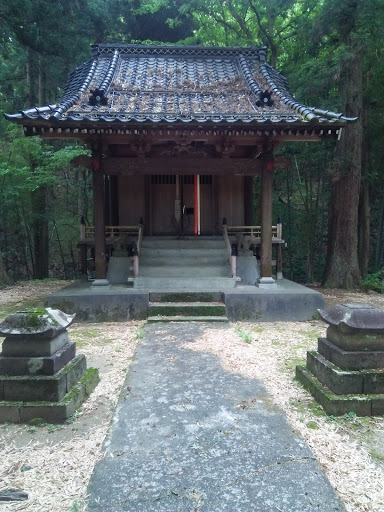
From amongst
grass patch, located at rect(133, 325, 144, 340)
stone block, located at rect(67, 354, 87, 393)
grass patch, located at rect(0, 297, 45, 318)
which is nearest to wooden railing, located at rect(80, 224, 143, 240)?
grass patch, located at rect(0, 297, 45, 318)

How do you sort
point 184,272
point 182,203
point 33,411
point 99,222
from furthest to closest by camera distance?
point 182,203
point 184,272
point 99,222
point 33,411

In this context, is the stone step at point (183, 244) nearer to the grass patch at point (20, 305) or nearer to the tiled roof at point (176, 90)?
the grass patch at point (20, 305)

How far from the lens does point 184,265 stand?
7941mm

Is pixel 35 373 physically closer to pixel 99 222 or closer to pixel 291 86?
pixel 99 222

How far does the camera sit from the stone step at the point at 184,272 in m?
7.62

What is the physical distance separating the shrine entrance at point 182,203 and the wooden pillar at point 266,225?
8.37ft

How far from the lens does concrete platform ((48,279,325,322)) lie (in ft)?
22.0

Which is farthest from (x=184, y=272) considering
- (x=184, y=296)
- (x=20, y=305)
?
(x=20, y=305)

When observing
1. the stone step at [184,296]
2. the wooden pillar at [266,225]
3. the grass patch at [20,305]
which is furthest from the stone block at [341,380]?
the grass patch at [20,305]

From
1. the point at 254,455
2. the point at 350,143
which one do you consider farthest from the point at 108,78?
the point at 254,455

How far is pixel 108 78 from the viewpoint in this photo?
28.6 feet

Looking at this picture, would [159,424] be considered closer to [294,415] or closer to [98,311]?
[294,415]

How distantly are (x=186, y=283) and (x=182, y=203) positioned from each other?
10.5 ft

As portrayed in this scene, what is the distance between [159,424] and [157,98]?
7366 millimetres
